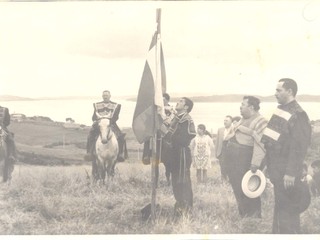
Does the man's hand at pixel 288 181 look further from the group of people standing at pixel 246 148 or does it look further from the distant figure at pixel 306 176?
the distant figure at pixel 306 176

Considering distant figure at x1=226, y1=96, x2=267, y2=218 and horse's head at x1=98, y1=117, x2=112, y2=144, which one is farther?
horse's head at x1=98, y1=117, x2=112, y2=144

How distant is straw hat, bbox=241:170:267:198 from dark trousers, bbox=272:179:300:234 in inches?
5.3

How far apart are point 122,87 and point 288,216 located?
206cm

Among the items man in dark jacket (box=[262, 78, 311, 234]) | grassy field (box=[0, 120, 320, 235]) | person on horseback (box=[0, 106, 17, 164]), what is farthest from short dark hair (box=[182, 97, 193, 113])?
person on horseback (box=[0, 106, 17, 164])

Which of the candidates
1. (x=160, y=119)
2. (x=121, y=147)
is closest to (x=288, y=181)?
(x=160, y=119)

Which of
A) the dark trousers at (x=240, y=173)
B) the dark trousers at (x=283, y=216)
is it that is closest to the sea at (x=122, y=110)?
the dark trousers at (x=240, y=173)

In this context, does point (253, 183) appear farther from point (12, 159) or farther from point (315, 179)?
point (12, 159)

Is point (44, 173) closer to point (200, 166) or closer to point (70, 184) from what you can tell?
point (70, 184)

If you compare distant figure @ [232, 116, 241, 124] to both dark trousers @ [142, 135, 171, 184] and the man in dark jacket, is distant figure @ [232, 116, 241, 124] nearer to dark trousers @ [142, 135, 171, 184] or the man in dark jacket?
the man in dark jacket

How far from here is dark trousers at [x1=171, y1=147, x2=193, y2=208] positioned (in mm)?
6027

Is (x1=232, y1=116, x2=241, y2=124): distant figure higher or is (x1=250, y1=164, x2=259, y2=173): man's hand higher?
(x1=232, y1=116, x2=241, y2=124): distant figure

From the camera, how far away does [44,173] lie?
20.1 ft

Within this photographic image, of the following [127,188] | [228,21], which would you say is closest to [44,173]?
[127,188]

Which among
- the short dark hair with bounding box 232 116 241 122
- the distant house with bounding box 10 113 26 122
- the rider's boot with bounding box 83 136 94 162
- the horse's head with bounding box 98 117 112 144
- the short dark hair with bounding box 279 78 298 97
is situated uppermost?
the short dark hair with bounding box 279 78 298 97
